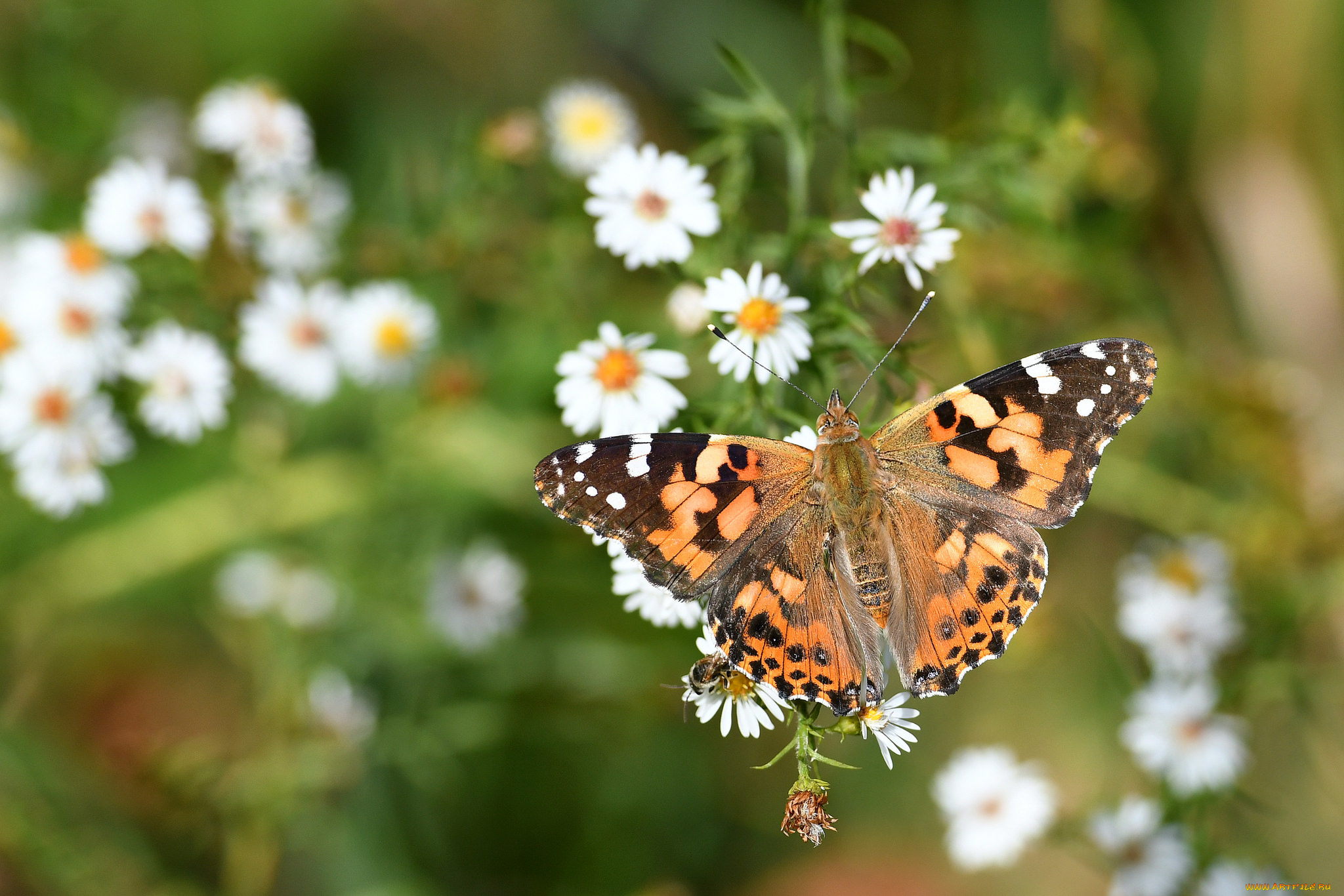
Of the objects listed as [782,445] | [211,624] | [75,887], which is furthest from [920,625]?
[75,887]

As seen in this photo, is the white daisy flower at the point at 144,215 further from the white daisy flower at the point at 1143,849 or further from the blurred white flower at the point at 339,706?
the white daisy flower at the point at 1143,849

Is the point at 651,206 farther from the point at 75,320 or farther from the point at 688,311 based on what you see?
Result: the point at 75,320

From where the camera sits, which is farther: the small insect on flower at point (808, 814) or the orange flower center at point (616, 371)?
the orange flower center at point (616, 371)

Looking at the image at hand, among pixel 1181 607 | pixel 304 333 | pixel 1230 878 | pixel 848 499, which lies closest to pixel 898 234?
pixel 848 499

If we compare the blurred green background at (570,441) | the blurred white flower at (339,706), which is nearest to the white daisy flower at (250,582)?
the blurred green background at (570,441)

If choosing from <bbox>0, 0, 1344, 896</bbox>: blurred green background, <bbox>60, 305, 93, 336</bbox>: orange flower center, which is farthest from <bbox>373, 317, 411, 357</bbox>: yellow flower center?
<bbox>60, 305, 93, 336</bbox>: orange flower center

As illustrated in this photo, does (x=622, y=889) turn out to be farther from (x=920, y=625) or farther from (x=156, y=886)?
(x=920, y=625)
